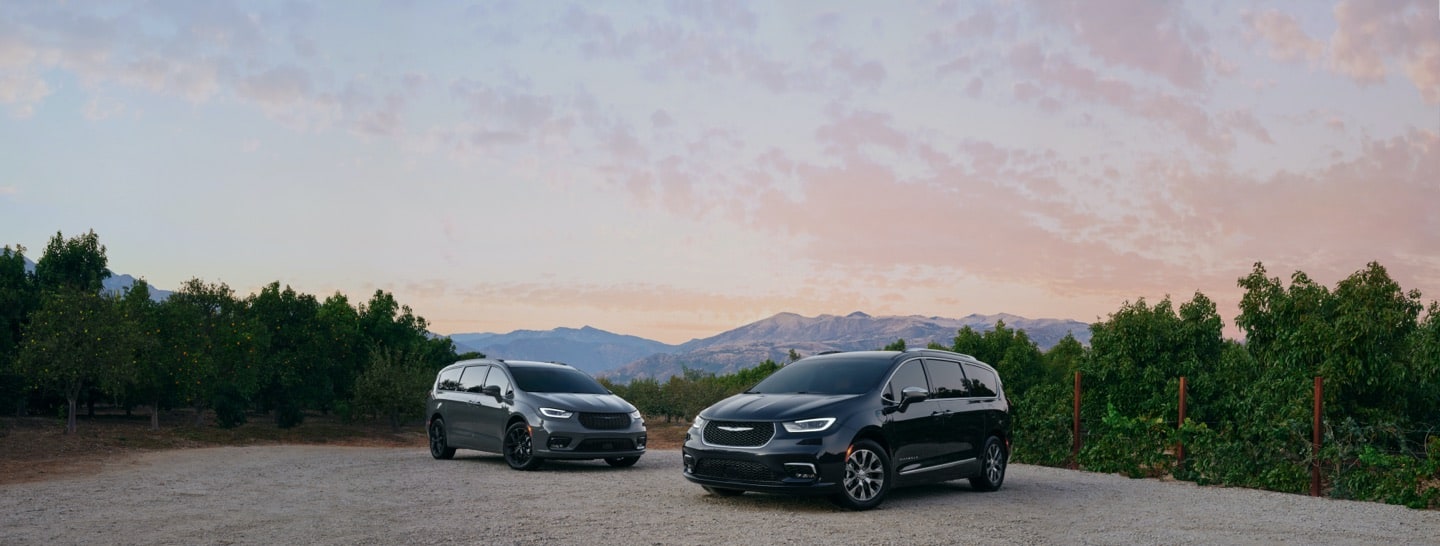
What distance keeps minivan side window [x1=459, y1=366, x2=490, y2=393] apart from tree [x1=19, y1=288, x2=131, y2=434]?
13.8 meters

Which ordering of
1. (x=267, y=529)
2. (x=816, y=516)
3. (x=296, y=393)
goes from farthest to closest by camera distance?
1. (x=296, y=393)
2. (x=816, y=516)
3. (x=267, y=529)

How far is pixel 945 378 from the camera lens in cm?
1317

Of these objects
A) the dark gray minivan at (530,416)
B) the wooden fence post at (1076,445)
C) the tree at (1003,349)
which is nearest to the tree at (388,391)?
the dark gray minivan at (530,416)

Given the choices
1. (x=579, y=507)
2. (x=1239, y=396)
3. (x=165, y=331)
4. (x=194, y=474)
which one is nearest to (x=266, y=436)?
(x=165, y=331)

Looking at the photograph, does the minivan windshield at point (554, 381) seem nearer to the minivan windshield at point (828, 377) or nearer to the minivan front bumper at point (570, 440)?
the minivan front bumper at point (570, 440)

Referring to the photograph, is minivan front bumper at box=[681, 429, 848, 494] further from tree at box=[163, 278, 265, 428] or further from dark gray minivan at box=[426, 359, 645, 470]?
tree at box=[163, 278, 265, 428]

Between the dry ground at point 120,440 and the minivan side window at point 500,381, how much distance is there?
20.8ft

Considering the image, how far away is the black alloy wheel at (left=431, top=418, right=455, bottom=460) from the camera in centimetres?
1858

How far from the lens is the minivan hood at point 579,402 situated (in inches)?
641

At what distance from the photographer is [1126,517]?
11320 millimetres

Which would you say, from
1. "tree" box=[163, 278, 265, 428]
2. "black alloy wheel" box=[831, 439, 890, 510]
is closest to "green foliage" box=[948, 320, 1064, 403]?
"tree" box=[163, 278, 265, 428]

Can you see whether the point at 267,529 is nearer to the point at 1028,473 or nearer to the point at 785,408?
the point at 785,408

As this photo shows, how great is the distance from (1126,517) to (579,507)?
5.84 m

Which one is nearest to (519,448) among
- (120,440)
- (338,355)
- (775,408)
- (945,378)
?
(775,408)
